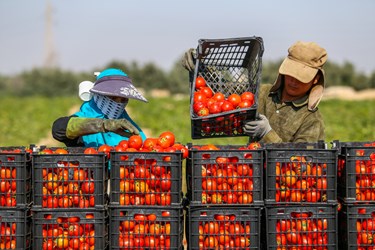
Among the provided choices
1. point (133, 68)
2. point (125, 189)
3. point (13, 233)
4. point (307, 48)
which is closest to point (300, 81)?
point (307, 48)

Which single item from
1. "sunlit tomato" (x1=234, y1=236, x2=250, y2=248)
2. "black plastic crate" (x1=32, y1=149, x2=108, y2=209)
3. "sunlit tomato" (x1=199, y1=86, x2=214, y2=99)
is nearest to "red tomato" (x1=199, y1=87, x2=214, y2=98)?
"sunlit tomato" (x1=199, y1=86, x2=214, y2=99)

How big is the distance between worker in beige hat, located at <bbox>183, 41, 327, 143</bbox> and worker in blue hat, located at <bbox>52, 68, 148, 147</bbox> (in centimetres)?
65

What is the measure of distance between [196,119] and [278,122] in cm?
108

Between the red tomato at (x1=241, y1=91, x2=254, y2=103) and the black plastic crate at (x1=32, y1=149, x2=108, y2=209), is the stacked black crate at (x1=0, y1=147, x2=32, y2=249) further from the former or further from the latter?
the red tomato at (x1=241, y1=91, x2=254, y2=103)

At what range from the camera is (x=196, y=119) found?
4762mm

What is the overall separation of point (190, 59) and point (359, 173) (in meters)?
1.82

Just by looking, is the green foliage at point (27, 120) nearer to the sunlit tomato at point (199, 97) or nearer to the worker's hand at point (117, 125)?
the worker's hand at point (117, 125)

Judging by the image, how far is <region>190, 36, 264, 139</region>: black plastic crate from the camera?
484 cm

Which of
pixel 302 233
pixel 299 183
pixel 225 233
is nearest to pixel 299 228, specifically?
pixel 302 233

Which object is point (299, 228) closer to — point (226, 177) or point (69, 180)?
point (226, 177)

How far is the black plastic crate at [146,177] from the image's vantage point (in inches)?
169


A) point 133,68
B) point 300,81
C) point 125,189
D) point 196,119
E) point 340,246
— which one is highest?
point 133,68

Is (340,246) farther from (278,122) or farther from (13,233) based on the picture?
(13,233)

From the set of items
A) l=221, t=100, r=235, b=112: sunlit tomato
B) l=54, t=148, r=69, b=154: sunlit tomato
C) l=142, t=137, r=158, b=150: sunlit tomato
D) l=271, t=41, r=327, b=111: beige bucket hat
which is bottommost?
l=54, t=148, r=69, b=154: sunlit tomato
